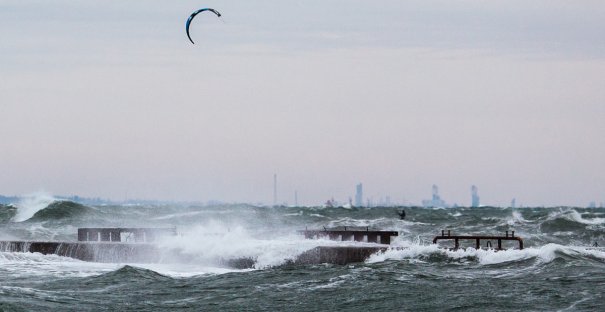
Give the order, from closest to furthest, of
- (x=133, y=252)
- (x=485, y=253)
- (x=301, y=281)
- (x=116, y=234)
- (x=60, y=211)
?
(x=301, y=281) < (x=485, y=253) < (x=133, y=252) < (x=116, y=234) < (x=60, y=211)

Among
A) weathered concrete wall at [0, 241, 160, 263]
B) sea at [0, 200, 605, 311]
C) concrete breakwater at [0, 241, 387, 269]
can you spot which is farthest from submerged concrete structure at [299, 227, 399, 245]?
weathered concrete wall at [0, 241, 160, 263]

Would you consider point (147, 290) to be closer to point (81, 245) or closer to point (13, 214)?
point (81, 245)

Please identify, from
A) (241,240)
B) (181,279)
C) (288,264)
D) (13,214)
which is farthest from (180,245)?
(13,214)

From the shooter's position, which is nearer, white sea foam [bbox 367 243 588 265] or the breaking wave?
white sea foam [bbox 367 243 588 265]

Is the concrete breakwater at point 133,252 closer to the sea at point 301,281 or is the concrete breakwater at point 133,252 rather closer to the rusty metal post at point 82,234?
the sea at point 301,281

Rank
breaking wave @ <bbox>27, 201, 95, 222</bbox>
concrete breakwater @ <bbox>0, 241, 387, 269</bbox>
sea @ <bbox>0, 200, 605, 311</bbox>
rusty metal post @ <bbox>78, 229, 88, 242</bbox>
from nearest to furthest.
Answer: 1. sea @ <bbox>0, 200, 605, 311</bbox>
2. concrete breakwater @ <bbox>0, 241, 387, 269</bbox>
3. rusty metal post @ <bbox>78, 229, 88, 242</bbox>
4. breaking wave @ <bbox>27, 201, 95, 222</bbox>

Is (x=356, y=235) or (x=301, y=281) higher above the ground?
(x=356, y=235)

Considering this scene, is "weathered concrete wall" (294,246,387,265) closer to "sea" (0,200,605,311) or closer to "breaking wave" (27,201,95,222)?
"sea" (0,200,605,311)

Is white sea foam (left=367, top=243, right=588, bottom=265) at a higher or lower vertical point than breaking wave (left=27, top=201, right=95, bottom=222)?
lower

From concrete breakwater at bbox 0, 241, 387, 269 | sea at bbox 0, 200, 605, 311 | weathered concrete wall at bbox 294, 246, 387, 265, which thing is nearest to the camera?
sea at bbox 0, 200, 605, 311

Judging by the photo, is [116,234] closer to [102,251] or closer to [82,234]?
[82,234]

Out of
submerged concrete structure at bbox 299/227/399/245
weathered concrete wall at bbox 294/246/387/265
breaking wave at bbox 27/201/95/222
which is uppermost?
breaking wave at bbox 27/201/95/222

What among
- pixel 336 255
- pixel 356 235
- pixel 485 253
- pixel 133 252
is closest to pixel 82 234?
pixel 133 252
